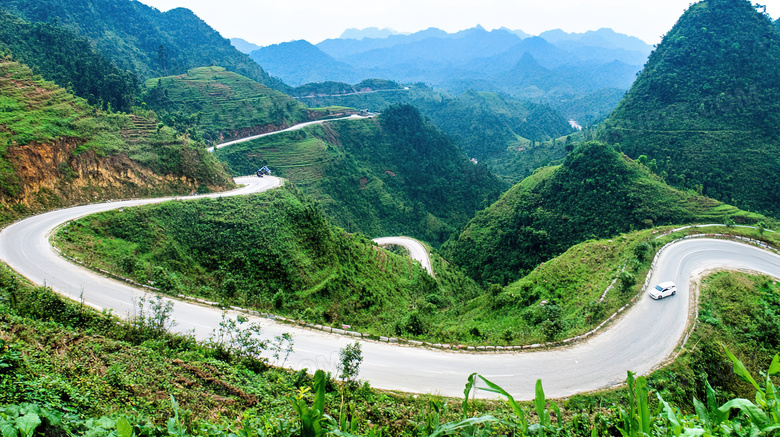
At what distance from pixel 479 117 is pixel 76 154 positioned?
484ft

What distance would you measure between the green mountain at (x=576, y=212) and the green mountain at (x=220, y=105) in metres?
54.7

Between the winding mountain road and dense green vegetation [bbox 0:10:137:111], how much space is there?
39.8m

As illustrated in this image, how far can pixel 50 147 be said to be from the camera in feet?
104

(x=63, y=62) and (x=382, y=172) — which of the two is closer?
(x=63, y=62)

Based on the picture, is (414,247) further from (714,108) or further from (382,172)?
(714,108)

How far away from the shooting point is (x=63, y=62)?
194ft

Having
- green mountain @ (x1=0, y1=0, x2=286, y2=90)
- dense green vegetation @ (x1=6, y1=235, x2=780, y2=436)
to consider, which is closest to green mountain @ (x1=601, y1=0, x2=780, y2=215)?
dense green vegetation @ (x1=6, y1=235, x2=780, y2=436)

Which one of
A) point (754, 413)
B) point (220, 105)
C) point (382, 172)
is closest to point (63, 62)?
point (220, 105)

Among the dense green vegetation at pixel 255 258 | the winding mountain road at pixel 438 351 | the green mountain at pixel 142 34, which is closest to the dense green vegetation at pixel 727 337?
the winding mountain road at pixel 438 351

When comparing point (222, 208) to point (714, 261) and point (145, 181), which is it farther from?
point (714, 261)

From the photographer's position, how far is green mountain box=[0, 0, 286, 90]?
96062 mm

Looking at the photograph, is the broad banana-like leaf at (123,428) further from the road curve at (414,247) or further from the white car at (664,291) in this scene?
the road curve at (414,247)

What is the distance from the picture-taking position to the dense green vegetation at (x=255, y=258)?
85.5 ft

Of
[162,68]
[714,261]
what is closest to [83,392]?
[714,261]
